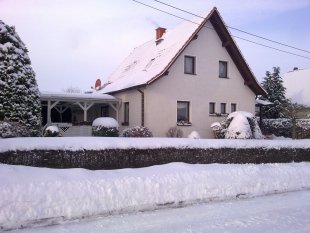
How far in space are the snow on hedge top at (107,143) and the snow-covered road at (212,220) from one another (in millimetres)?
2747

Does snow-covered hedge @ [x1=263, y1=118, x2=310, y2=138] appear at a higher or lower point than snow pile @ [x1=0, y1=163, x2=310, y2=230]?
higher

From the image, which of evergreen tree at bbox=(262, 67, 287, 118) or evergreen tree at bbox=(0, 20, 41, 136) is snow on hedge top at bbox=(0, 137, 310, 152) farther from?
evergreen tree at bbox=(262, 67, 287, 118)

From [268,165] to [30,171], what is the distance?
27.8ft

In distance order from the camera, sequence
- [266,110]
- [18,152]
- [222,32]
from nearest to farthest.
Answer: [18,152], [222,32], [266,110]

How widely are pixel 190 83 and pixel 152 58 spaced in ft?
11.7

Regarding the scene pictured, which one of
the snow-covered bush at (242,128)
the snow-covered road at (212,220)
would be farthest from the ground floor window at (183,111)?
the snow-covered road at (212,220)

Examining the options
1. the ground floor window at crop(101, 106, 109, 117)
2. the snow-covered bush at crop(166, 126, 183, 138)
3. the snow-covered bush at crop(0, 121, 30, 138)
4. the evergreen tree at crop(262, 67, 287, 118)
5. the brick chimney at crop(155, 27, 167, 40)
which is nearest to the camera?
the snow-covered bush at crop(0, 121, 30, 138)

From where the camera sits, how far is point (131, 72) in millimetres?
26547

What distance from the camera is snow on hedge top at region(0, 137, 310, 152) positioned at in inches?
389

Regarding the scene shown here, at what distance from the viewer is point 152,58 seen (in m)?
25.0

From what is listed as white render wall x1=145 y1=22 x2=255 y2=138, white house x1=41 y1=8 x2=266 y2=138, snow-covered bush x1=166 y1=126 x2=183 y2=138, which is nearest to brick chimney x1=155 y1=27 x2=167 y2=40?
white house x1=41 y1=8 x2=266 y2=138

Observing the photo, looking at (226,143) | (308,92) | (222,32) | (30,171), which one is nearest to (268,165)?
(226,143)

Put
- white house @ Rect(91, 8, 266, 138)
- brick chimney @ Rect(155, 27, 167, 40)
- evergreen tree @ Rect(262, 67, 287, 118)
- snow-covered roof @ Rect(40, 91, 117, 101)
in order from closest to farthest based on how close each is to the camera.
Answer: white house @ Rect(91, 8, 266, 138) → snow-covered roof @ Rect(40, 91, 117, 101) → brick chimney @ Rect(155, 27, 167, 40) → evergreen tree @ Rect(262, 67, 287, 118)

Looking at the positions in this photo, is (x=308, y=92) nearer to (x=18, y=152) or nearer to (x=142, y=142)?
(x=142, y=142)
